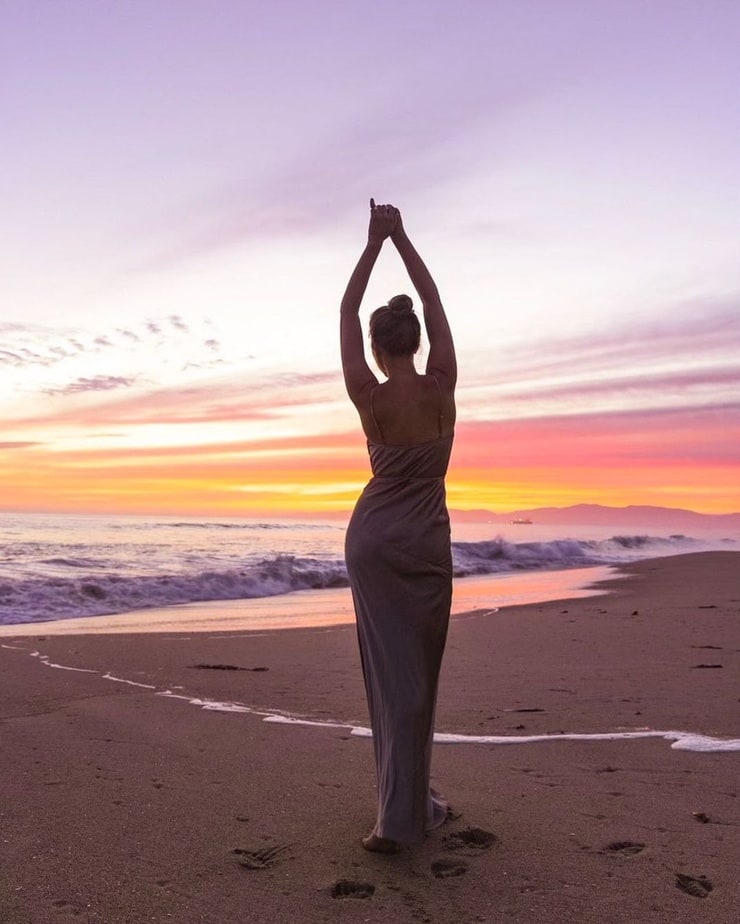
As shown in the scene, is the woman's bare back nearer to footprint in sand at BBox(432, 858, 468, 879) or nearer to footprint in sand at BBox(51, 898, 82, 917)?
footprint in sand at BBox(432, 858, 468, 879)

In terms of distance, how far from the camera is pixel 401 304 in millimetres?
3908

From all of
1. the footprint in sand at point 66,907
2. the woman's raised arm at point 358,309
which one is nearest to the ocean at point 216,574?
the woman's raised arm at point 358,309

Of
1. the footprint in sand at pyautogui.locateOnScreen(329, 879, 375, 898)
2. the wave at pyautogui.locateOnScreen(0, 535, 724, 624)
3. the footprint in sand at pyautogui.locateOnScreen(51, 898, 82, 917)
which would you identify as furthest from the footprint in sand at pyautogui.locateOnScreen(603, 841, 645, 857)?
the wave at pyautogui.locateOnScreen(0, 535, 724, 624)

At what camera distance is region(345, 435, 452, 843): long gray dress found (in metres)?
3.71

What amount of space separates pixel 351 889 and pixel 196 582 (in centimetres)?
1776

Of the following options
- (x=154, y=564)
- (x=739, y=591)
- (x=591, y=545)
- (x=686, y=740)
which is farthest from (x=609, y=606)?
(x=591, y=545)

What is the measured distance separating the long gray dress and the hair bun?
609 millimetres

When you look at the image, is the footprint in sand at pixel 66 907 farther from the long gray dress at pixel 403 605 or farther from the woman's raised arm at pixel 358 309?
the woman's raised arm at pixel 358 309

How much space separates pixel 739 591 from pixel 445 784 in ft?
47.7

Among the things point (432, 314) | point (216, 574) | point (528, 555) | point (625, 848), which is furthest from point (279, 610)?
point (528, 555)

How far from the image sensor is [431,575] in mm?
3799

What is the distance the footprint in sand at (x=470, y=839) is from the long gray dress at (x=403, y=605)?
0.12m

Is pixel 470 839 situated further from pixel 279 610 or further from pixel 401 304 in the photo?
pixel 279 610

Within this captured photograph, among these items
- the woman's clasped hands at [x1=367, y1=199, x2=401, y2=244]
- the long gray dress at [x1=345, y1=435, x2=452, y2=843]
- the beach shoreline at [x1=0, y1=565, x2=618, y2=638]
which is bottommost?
the beach shoreline at [x1=0, y1=565, x2=618, y2=638]
